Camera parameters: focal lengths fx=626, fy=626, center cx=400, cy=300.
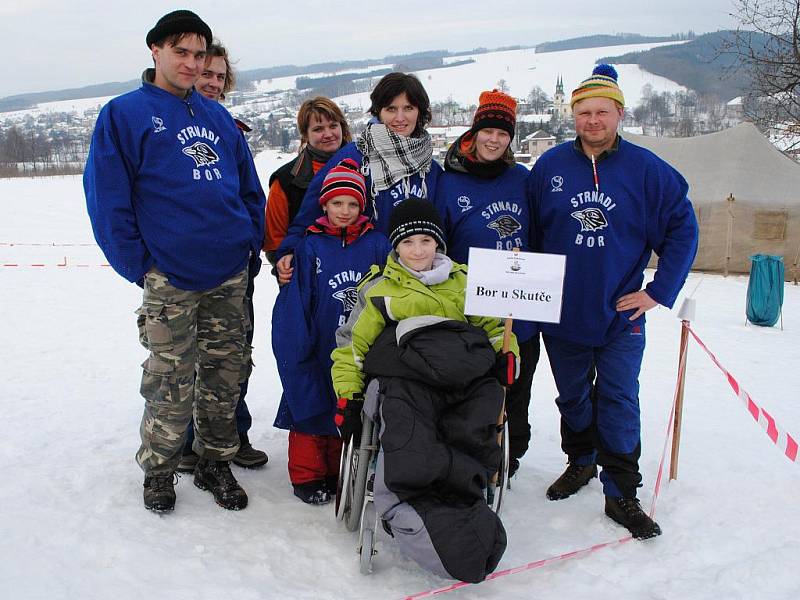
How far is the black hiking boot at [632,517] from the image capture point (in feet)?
9.00

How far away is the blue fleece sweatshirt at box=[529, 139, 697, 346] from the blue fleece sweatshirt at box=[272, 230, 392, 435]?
0.85 meters

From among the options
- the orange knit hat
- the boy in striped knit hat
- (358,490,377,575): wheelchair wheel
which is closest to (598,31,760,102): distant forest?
the orange knit hat

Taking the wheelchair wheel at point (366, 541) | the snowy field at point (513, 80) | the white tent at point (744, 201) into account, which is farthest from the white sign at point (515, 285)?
Result: the snowy field at point (513, 80)

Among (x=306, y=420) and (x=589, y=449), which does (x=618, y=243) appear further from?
(x=306, y=420)

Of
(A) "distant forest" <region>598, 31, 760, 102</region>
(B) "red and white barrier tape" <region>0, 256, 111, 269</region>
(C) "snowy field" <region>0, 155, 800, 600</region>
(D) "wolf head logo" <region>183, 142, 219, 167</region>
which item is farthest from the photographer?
(A) "distant forest" <region>598, 31, 760, 102</region>

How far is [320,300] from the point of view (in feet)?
9.62

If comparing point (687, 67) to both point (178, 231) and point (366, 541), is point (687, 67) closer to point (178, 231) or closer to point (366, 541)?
point (178, 231)

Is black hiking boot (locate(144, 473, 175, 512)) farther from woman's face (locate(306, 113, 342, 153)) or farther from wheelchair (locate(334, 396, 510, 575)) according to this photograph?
woman's face (locate(306, 113, 342, 153))

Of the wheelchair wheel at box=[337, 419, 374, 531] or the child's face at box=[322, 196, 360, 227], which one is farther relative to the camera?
the child's face at box=[322, 196, 360, 227]

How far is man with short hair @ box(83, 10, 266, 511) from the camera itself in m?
2.48

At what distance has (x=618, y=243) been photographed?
106 inches

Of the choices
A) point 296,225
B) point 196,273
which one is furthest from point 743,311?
point 196,273

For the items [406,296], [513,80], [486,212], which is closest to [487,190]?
[486,212]

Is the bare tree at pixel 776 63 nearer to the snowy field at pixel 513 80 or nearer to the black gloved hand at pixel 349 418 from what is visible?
the black gloved hand at pixel 349 418
